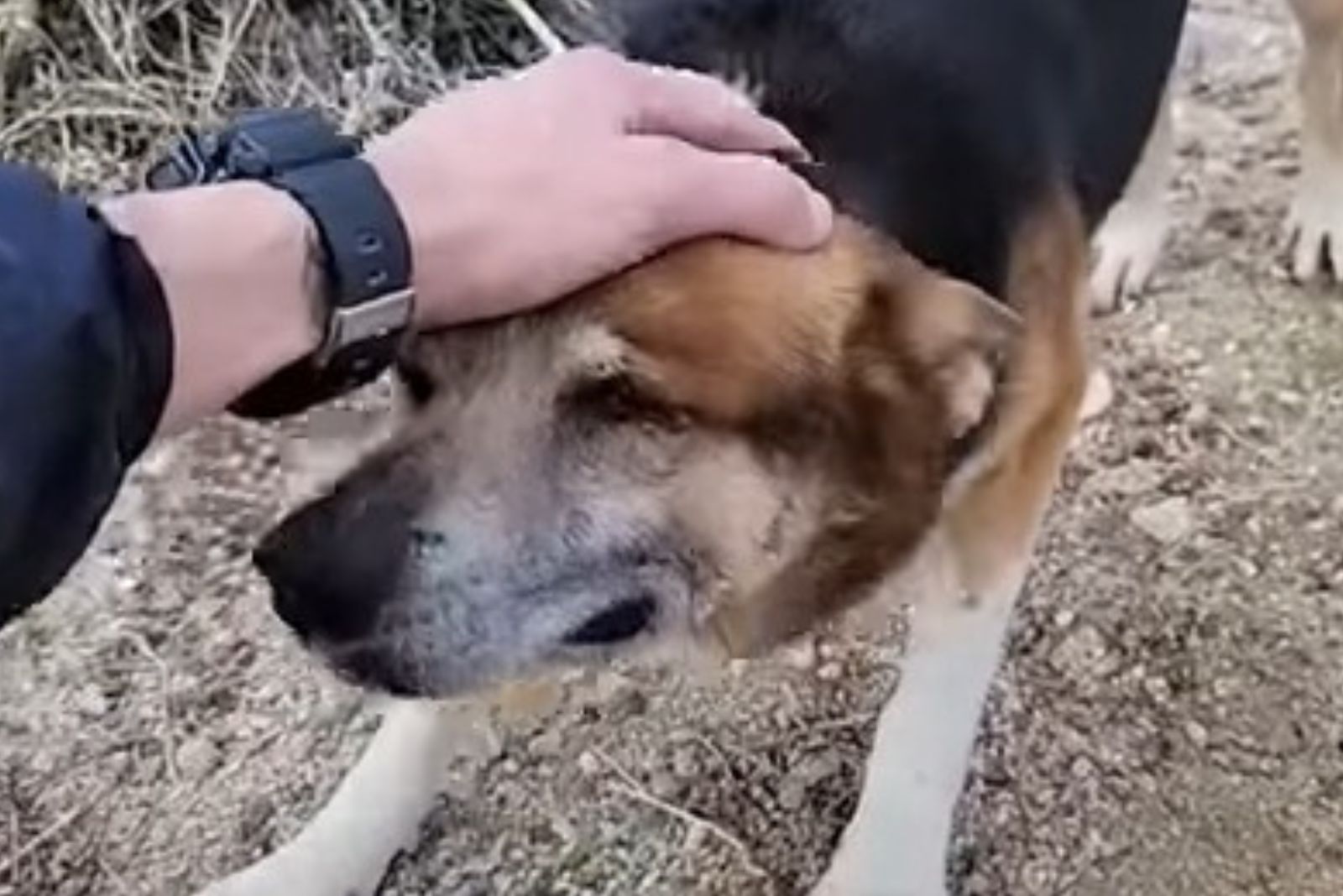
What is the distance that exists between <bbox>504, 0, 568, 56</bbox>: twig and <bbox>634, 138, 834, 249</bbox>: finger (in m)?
1.35

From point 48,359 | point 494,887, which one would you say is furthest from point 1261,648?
point 48,359

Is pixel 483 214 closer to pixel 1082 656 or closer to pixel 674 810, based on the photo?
pixel 674 810

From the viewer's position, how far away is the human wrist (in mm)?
1608

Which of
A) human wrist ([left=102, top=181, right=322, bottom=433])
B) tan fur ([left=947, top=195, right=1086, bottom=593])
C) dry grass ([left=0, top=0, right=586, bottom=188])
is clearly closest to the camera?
human wrist ([left=102, top=181, right=322, bottom=433])

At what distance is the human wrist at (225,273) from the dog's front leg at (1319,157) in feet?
4.82

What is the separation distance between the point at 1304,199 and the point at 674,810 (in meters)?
0.98

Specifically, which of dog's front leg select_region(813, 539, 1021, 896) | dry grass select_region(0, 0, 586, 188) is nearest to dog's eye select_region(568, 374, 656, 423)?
dog's front leg select_region(813, 539, 1021, 896)

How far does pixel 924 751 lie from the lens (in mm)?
2221

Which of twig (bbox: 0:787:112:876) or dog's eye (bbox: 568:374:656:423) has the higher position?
dog's eye (bbox: 568:374:656:423)

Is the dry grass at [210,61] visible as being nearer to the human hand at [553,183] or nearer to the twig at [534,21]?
the twig at [534,21]

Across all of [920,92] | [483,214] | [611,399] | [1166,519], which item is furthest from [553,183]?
[1166,519]

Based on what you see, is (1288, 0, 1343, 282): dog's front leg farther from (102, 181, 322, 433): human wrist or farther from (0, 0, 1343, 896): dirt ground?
(102, 181, 322, 433): human wrist

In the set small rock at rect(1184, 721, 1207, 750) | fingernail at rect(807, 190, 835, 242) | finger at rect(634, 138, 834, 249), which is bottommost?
small rock at rect(1184, 721, 1207, 750)

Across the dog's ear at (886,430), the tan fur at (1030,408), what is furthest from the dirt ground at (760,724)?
the dog's ear at (886,430)
